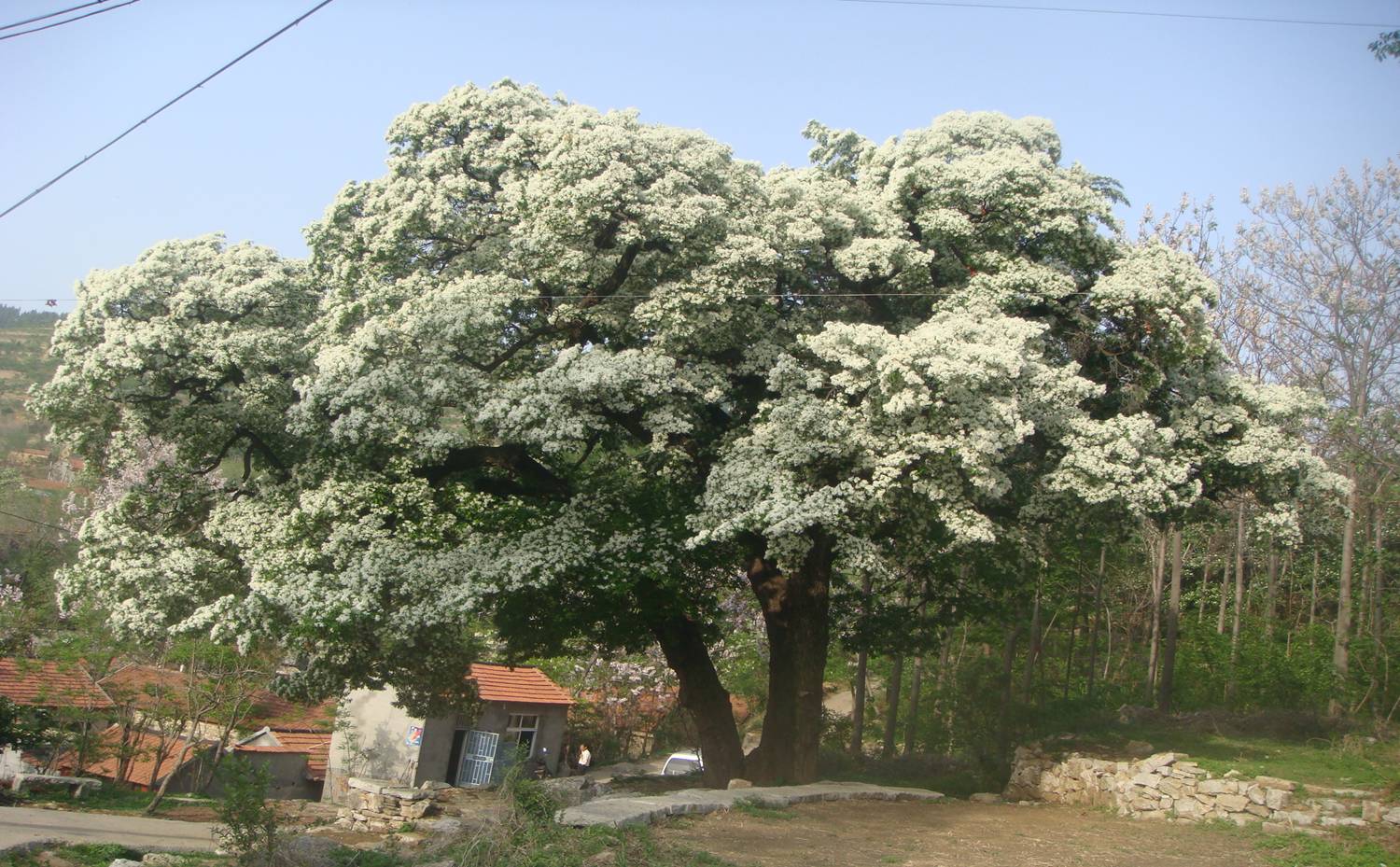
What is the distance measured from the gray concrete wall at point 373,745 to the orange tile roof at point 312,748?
4.11 feet

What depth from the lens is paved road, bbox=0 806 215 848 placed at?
9.71 meters

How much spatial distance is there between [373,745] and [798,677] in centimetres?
1300

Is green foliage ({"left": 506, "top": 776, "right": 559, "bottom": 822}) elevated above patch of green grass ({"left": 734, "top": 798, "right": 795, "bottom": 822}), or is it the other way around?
green foliage ({"left": 506, "top": 776, "right": 559, "bottom": 822})

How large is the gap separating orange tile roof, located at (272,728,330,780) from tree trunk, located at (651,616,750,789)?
41.7 feet

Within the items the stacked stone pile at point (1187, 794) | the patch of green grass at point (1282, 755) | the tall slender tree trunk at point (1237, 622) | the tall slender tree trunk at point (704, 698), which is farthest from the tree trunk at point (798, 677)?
the tall slender tree trunk at point (1237, 622)

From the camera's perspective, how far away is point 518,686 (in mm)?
26562

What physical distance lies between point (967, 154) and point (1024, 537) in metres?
5.04

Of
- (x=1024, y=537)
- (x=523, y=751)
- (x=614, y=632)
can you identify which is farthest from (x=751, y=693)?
(x=523, y=751)

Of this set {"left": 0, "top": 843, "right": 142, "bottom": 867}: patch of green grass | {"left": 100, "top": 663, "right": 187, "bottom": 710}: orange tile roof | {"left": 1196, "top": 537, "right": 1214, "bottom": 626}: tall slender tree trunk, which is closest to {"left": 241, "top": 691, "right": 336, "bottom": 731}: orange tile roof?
{"left": 100, "top": 663, "right": 187, "bottom": 710}: orange tile roof

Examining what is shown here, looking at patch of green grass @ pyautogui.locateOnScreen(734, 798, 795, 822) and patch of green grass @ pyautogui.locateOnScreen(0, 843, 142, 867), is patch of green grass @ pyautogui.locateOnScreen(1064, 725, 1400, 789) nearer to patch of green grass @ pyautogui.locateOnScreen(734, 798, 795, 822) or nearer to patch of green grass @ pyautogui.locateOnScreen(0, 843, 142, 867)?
patch of green grass @ pyautogui.locateOnScreen(734, 798, 795, 822)

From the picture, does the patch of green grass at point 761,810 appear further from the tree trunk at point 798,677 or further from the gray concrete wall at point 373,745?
the gray concrete wall at point 373,745

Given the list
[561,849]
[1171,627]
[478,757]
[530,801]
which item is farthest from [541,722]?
[561,849]

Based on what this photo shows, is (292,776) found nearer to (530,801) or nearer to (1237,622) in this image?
(530,801)

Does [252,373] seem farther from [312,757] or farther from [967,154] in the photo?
[312,757]
